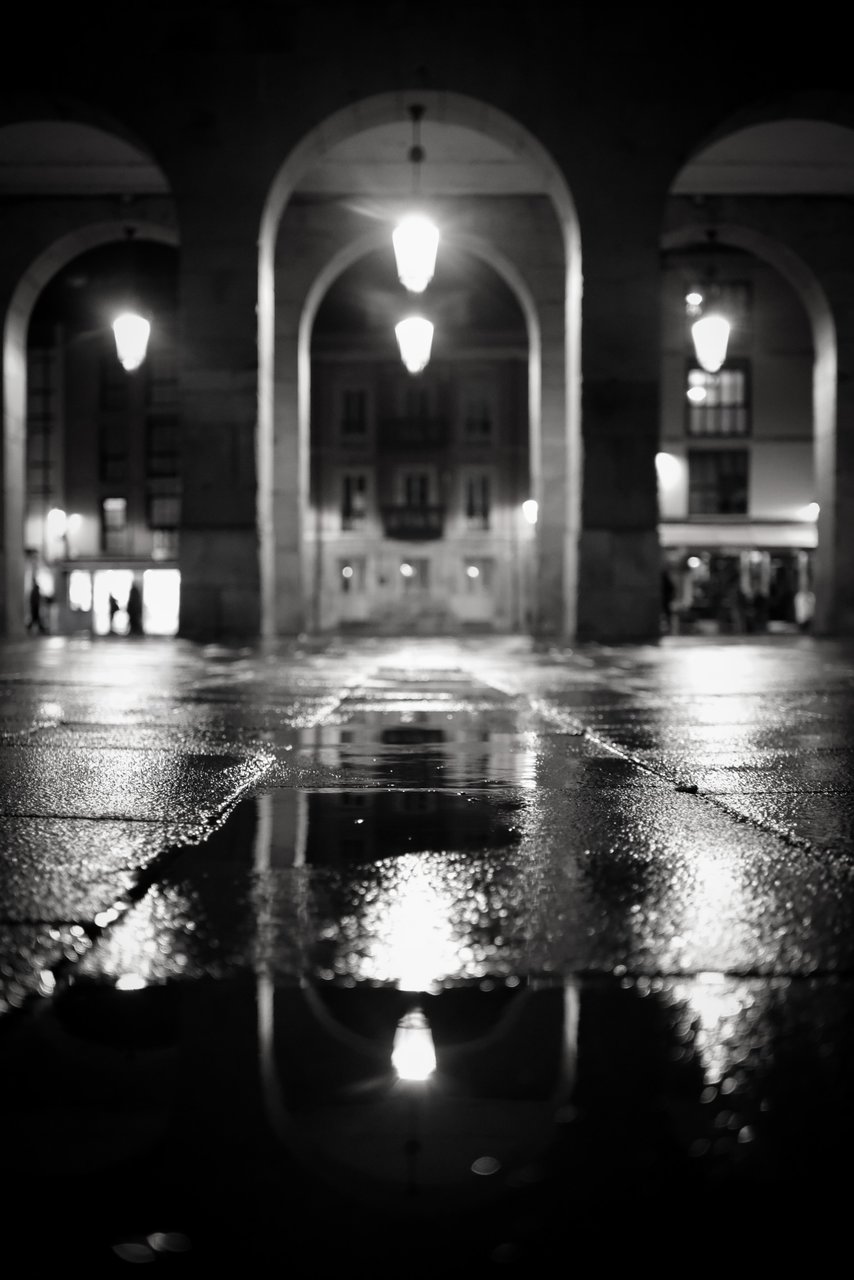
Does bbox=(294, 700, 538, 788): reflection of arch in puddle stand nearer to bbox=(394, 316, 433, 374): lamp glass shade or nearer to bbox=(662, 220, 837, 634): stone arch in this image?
bbox=(394, 316, 433, 374): lamp glass shade

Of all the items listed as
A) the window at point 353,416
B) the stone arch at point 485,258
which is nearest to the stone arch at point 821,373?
the stone arch at point 485,258

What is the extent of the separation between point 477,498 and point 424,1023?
50.9 metres

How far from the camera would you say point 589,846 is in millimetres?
2045

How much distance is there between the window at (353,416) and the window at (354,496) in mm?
1575

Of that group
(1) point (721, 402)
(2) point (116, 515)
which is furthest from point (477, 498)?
(1) point (721, 402)

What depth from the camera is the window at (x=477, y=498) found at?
51.0 metres

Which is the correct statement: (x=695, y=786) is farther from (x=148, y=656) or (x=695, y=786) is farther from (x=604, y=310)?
(x=604, y=310)

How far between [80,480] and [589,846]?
49045 mm

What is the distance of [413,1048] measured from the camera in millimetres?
961

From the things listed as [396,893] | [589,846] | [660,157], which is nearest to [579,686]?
[589,846]

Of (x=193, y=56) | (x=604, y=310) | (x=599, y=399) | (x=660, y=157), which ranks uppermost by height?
(x=193, y=56)

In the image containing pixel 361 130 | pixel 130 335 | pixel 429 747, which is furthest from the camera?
pixel 130 335

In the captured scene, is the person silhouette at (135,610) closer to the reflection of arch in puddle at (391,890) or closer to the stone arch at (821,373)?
the stone arch at (821,373)

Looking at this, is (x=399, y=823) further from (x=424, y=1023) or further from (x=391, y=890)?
(x=424, y=1023)
